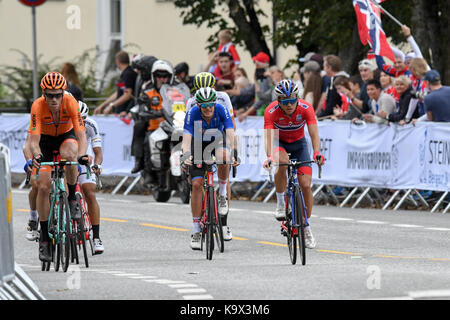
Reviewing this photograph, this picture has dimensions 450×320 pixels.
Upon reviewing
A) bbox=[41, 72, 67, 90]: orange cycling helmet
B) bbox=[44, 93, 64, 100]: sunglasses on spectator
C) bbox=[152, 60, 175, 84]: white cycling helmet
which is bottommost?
bbox=[152, 60, 175, 84]: white cycling helmet

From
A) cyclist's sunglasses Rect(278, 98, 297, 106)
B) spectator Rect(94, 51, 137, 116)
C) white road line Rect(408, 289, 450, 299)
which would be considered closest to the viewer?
white road line Rect(408, 289, 450, 299)

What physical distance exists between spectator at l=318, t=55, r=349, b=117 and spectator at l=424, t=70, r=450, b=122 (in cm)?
221

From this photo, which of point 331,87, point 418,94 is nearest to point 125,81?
point 331,87

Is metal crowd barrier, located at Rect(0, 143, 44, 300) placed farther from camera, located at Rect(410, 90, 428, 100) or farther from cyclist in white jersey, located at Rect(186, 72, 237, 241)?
camera, located at Rect(410, 90, 428, 100)

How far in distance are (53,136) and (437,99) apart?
7775 mm

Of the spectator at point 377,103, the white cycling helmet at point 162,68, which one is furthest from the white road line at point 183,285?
the white cycling helmet at point 162,68

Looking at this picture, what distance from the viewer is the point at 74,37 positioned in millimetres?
43875

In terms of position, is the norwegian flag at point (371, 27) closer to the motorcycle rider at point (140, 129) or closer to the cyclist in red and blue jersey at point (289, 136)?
the motorcycle rider at point (140, 129)

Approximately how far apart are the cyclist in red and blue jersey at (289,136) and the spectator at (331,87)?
6.96m

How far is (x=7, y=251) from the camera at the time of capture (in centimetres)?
1024

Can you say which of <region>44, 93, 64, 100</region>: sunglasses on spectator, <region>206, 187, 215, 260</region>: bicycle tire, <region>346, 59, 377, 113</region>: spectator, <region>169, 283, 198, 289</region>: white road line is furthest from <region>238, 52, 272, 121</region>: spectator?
<region>169, 283, 198, 289</region>: white road line

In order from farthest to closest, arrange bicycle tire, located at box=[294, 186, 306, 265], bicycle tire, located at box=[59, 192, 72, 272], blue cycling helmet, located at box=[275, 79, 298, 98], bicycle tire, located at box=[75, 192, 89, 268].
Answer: blue cycling helmet, located at box=[275, 79, 298, 98] → bicycle tire, located at box=[75, 192, 89, 268] → bicycle tire, located at box=[294, 186, 306, 265] → bicycle tire, located at box=[59, 192, 72, 272]

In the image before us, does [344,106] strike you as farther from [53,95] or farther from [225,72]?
[53,95]

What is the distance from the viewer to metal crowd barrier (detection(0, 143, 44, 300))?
10.1m
